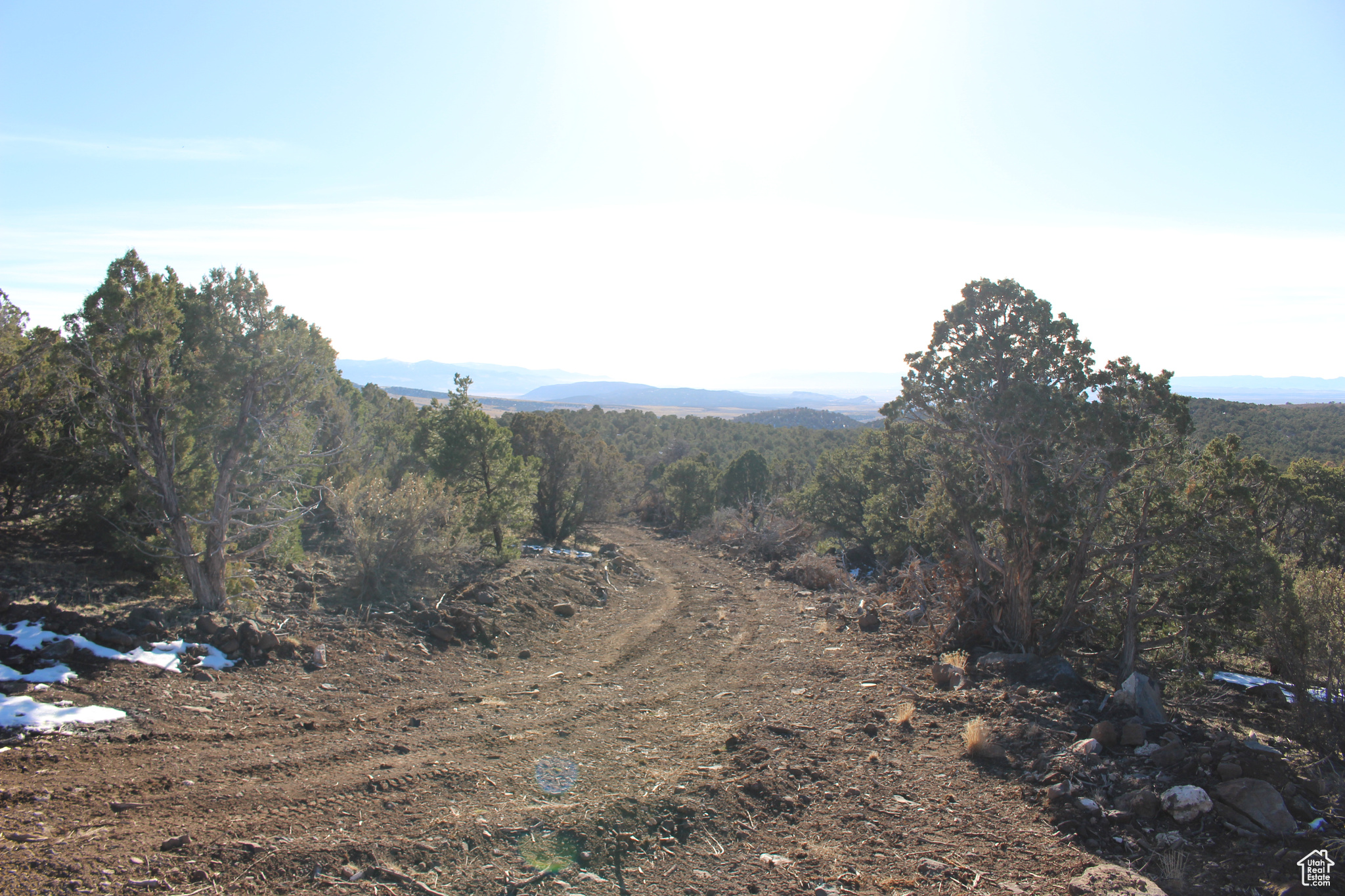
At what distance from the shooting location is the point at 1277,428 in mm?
37688

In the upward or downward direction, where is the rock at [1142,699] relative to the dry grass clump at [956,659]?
upward

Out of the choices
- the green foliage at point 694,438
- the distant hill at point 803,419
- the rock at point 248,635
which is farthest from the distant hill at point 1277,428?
the distant hill at point 803,419

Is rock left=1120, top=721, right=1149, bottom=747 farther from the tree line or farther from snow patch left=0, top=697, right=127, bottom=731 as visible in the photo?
snow patch left=0, top=697, right=127, bottom=731

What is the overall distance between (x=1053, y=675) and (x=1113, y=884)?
4974 mm

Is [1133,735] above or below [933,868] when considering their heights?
above

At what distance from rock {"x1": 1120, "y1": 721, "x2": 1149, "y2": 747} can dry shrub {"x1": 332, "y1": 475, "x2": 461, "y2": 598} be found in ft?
41.4

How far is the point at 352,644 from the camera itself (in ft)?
34.1

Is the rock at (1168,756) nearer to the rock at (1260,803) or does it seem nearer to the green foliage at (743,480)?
the rock at (1260,803)

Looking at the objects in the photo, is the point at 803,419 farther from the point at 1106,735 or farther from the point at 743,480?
the point at 1106,735

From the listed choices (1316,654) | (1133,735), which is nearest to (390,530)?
(1133,735)

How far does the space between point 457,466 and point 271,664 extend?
33.6 feet

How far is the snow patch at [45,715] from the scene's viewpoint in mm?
6105

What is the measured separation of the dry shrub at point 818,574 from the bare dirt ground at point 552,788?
836 cm

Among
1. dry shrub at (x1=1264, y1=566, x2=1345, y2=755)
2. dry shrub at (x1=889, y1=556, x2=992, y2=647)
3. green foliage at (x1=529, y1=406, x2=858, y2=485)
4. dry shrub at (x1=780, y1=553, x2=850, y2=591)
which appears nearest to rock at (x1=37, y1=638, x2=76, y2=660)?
dry shrub at (x1=889, y1=556, x2=992, y2=647)
